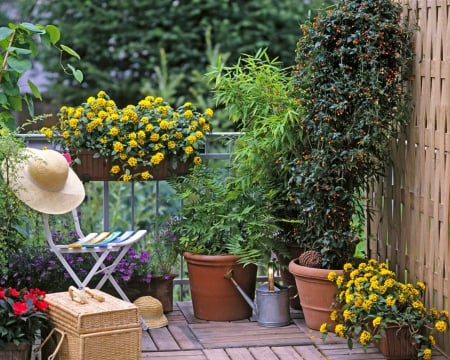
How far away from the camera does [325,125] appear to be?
503cm

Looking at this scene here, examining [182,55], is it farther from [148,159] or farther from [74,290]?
[74,290]

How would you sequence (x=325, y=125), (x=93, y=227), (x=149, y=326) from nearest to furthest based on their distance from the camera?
(x=325, y=125) → (x=149, y=326) → (x=93, y=227)

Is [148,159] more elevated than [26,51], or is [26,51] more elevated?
[26,51]

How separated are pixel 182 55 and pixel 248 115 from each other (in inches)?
183

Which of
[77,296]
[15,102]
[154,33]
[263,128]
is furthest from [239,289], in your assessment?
[154,33]

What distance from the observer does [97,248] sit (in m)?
5.11

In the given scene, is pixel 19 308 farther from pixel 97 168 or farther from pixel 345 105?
pixel 345 105

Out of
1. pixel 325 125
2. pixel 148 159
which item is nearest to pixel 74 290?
pixel 148 159

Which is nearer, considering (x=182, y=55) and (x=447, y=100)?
(x=447, y=100)

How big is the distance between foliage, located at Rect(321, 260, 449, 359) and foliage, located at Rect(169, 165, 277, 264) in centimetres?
75

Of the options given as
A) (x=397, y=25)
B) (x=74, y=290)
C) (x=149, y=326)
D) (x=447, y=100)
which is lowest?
(x=149, y=326)

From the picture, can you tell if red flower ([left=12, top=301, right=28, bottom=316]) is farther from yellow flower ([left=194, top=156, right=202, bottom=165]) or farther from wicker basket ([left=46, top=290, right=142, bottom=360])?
yellow flower ([left=194, top=156, right=202, bottom=165])

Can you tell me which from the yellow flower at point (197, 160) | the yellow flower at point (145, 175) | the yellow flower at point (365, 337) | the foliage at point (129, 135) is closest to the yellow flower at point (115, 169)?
the foliage at point (129, 135)

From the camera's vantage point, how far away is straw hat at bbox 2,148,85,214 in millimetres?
4879
